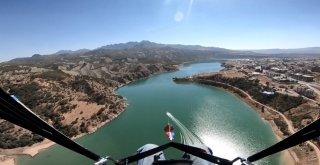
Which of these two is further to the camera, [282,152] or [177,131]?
[177,131]

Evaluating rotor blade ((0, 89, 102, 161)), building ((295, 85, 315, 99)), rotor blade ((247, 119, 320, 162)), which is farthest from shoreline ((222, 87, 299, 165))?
rotor blade ((0, 89, 102, 161))

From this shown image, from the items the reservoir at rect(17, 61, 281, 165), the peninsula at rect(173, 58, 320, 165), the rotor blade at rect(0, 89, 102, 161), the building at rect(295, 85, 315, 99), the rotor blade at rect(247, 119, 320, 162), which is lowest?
the reservoir at rect(17, 61, 281, 165)

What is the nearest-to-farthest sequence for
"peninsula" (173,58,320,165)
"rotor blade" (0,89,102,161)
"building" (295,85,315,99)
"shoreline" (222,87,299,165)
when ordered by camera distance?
1. "rotor blade" (0,89,102,161)
2. "shoreline" (222,87,299,165)
3. "peninsula" (173,58,320,165)
4. "building" (295,85,315,99)

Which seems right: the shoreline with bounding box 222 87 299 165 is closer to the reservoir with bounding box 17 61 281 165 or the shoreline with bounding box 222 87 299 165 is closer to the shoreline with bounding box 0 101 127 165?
the reservoir with bounding box 17 61 281 165

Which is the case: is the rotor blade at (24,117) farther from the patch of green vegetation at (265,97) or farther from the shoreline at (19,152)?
the patch of green vegetation at (265,97)

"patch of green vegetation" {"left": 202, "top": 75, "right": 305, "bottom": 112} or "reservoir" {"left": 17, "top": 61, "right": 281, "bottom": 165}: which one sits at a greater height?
"patch of green vegetation" {"left": 202, "top": 75, "right": 305, "bottom": 112}

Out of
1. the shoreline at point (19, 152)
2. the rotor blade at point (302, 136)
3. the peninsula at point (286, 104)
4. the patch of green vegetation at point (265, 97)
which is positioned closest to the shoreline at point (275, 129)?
the peninsula at point (286, 104)

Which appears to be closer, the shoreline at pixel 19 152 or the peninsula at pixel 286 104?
the peninsula at pixel 286 104

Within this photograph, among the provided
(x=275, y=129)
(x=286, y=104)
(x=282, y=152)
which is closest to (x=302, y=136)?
(x=282, y=152)

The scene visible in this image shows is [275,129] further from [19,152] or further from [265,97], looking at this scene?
[19,152]
